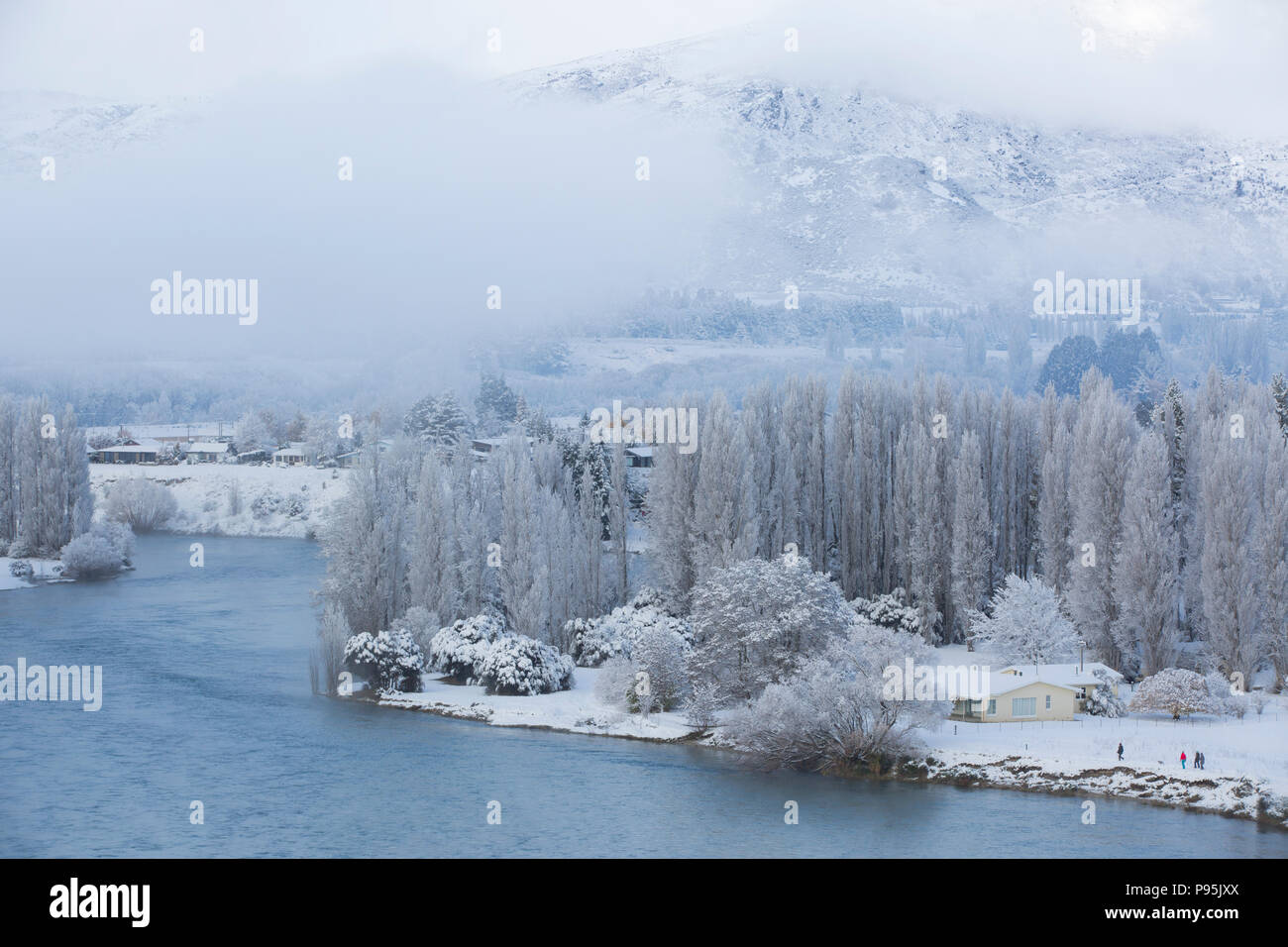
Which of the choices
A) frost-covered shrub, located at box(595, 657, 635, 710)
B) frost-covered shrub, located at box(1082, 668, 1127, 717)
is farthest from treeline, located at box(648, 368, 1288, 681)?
frost-covered shrub, located at box(595, 657, 635, 710)

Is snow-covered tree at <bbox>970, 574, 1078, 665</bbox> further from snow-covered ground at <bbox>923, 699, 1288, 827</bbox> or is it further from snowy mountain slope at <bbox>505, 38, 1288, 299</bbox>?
snowy mountain slope at <bbox>505, 38, 1288, 299</bbox>

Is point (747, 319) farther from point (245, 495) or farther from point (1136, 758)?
point (1136, 758)

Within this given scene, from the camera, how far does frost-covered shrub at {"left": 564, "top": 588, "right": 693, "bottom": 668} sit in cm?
4122

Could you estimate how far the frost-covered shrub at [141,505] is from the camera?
7288 centimetres

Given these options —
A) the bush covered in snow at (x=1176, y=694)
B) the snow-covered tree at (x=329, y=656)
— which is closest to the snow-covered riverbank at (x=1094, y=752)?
the bush covered in snow at (x=1176, y=694)

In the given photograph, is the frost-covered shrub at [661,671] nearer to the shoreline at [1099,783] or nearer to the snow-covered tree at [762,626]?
the snow-covered tree at [762,626]

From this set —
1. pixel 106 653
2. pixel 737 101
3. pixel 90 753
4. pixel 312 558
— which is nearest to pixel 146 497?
pixel 312 558

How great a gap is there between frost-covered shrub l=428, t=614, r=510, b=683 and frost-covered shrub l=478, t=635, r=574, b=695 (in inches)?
23.0

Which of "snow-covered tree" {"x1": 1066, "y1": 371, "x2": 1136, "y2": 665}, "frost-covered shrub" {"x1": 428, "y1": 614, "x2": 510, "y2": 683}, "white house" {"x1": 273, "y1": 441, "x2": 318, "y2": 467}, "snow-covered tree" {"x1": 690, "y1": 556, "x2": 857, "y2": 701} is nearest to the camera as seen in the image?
"snow-covered tree" {"x1": 690, "y1": 556, "x2": 857, "y2": 701}

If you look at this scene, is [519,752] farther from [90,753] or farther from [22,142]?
[22,142]

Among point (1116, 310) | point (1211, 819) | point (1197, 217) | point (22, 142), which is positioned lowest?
point (1211, 819)

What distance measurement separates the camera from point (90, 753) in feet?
105

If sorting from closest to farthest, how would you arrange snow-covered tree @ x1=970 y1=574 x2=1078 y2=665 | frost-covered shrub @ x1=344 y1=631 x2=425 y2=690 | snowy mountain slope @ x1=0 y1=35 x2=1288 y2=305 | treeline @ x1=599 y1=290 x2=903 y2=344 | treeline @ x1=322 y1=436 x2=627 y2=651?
snow-covered tree @ x1=970 y1=574 x2=1078 y2=665, frost-covered shrub @ x1=344 y1=631 x2=425 y2=690, treeline @ x1=322 y1=436 x2=627 y2=651, treeline @ x1=599 y1=290 x2=903 y2=344, snowy mountain slope @ x1=0 y1=35 x2=1288 y2=305

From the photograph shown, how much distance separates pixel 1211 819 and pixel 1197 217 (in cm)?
16638
